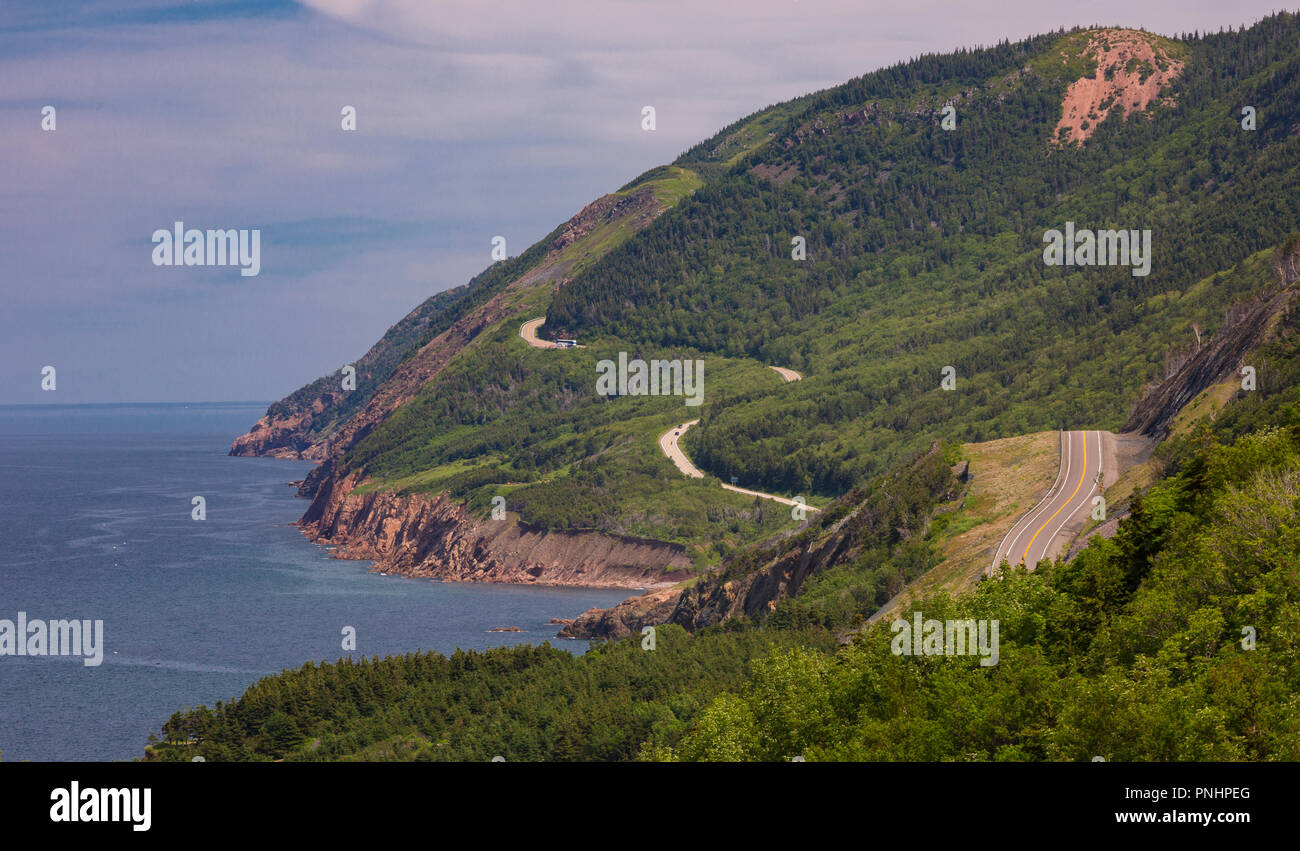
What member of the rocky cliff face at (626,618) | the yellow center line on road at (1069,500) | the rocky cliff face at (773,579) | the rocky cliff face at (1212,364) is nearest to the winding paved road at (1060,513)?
the yellow center line on road at (1069,500)

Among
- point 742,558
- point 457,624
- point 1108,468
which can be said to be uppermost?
point 1108,468

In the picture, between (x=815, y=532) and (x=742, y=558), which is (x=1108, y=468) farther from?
(x=742, y=558)

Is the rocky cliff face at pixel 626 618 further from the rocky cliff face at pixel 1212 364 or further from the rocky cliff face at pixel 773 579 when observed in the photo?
the rocky cliff face at pixel 1212 364

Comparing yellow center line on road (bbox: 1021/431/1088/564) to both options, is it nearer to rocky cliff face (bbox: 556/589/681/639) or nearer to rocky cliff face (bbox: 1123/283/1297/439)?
rocky cliff face (bbox: 1123/283/1297/439)

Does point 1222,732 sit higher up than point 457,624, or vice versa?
point 1222,732

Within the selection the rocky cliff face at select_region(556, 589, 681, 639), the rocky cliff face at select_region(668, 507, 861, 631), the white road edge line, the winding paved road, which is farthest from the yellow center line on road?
the rocky cliff face at select_region(556, 589, 681, 639)

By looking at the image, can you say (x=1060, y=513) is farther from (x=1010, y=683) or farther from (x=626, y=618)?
(x=626, y=618)
